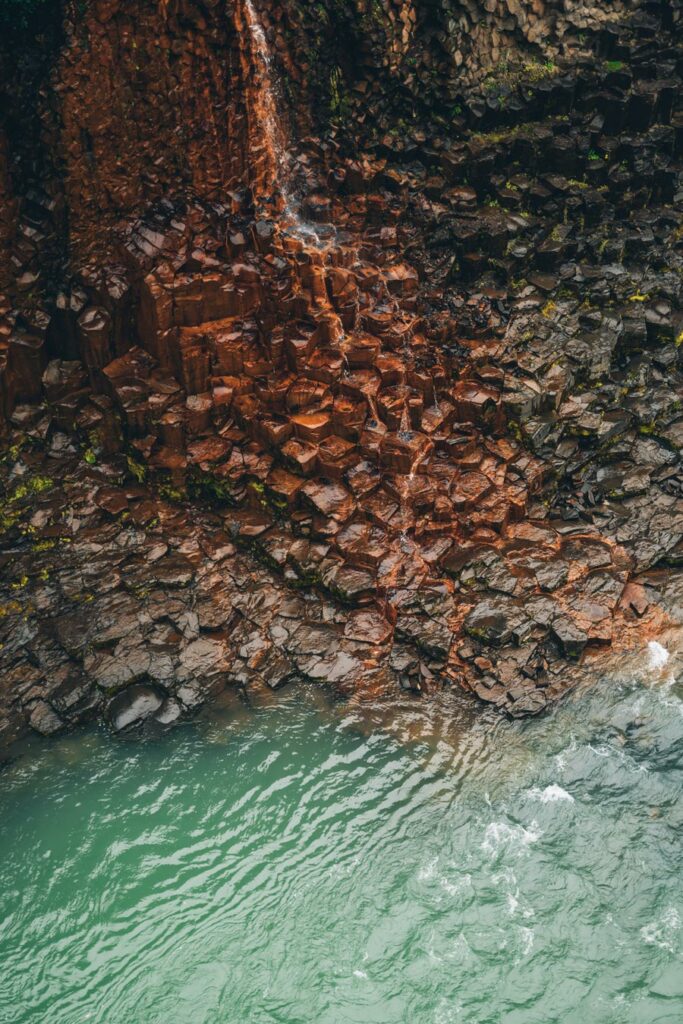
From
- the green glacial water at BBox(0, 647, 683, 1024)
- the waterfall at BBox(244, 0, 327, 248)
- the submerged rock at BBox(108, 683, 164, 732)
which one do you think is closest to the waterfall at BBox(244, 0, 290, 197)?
the waterfall at BBox(244, 0, 327, 248)

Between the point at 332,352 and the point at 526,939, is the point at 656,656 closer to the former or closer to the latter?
the point at 526,939

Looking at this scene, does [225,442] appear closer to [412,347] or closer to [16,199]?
[412,347]

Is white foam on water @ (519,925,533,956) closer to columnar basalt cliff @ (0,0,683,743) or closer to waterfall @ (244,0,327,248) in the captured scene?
columnar basalt cliff @ (0,0,683,743)

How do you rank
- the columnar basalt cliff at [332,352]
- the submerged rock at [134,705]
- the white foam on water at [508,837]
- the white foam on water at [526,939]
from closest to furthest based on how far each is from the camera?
the white foam on water at [526,939], the white foam on water at [508,837], the submerged rock at [134,705], the columnar basalt cliff at [332,352]

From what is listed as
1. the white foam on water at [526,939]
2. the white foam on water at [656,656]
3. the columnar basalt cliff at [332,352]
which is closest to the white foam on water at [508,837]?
the white foam on water at [526,939]

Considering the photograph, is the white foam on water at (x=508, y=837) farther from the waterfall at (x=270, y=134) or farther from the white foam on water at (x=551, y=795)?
the waterfall at (x=270, y=134)
